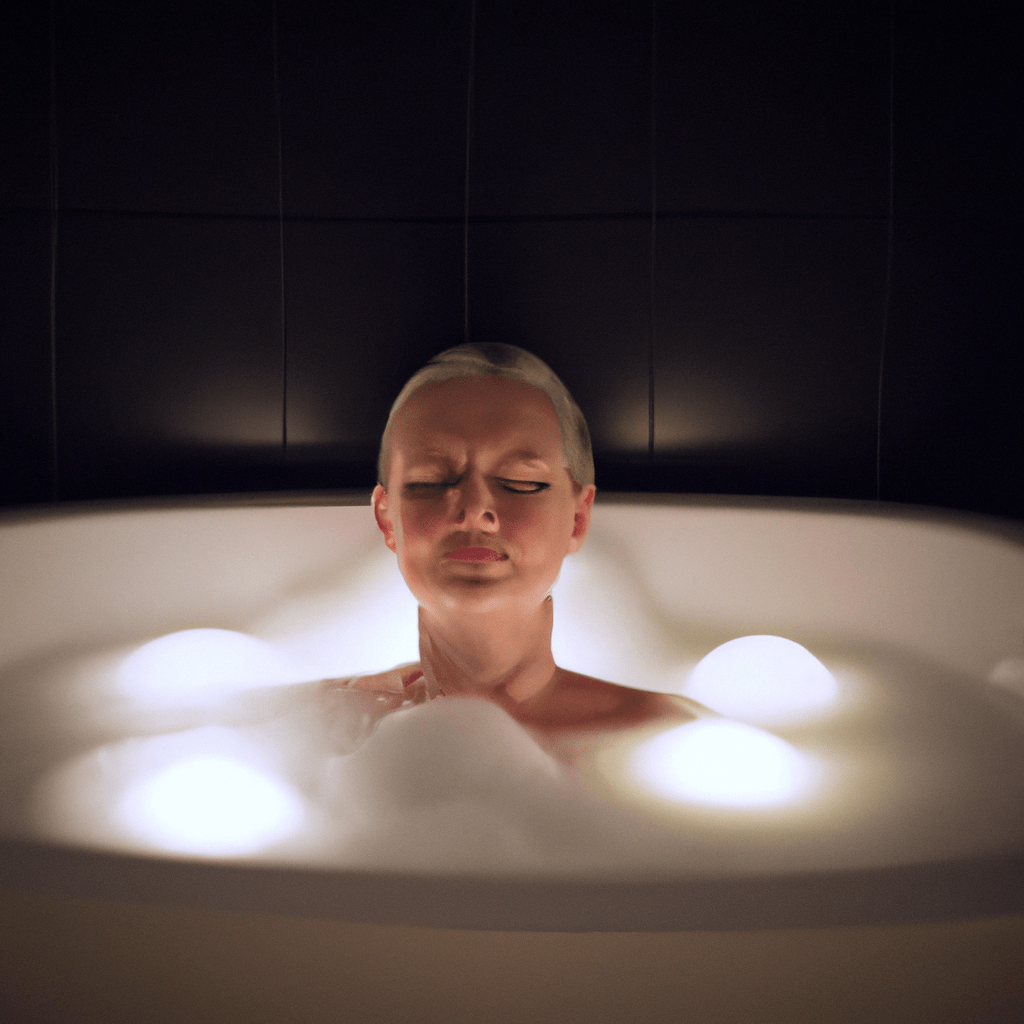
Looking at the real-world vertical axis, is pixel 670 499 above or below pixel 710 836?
above

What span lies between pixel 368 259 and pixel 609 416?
1.82 ft

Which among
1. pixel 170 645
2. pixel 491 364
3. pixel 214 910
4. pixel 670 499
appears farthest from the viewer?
pixel 670 499

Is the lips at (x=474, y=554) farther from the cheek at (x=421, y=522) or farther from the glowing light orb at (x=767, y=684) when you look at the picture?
the glowing light orb at (x=767, y=684)

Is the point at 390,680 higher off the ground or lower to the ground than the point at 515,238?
lower

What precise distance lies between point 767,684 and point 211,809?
26.6 inches

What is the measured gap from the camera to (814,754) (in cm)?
87

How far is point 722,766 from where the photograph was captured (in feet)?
2.60

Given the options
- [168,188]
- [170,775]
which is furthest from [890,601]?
[168,188]

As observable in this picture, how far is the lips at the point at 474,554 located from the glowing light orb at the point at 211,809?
24 centimetres

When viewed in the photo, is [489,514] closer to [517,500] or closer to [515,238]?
[517,500]

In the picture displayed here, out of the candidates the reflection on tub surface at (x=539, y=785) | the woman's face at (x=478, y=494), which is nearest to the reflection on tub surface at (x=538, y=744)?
the reflection on tub surface at (x=539, y=785)

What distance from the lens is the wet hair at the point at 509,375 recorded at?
80 cm

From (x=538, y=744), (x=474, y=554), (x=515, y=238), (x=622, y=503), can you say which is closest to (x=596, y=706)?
(x=538, y=744)

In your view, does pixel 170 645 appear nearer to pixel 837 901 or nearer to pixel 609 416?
pixel 609 416
